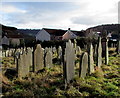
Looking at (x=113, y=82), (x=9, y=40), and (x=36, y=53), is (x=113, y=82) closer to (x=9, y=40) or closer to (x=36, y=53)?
(x=36, y=53)

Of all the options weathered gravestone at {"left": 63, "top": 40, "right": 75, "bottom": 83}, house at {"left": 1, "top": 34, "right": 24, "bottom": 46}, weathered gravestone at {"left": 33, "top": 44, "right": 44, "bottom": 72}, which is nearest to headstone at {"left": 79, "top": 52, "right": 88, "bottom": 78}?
weathered gravestone at {"left": 63, "top": 40, "right": 75, "bottom": 83}

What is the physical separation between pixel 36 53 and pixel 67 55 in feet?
7.51

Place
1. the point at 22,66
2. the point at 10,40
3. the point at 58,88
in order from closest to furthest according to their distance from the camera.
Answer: the point at 58,88
the point at 22,66
the point at 10,40

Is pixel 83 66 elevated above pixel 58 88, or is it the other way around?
pixel 83 66

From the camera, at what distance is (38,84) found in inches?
240

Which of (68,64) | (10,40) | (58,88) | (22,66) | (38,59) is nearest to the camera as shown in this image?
(58,88)

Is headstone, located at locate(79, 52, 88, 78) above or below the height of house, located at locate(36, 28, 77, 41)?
below

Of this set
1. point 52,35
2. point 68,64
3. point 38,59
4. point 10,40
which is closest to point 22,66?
point 38,59

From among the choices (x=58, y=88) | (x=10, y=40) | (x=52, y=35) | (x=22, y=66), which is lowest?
(x=58, y=88)

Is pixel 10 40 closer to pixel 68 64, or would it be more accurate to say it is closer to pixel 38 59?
pixel 38 59

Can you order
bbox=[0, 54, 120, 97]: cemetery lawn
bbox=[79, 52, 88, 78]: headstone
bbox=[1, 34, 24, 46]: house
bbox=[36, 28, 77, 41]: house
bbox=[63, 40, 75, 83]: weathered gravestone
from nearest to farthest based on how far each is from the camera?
bbox=[0, 54, 120, 97]: cemetery lawn < bbox=[63, 40, 75, 83]: weathered gravestone < bbox=[79, 52, 88, 78]: headstone < bbox=[1, 34, 24, 46]: house < bbox=[36, 28, 77, 41]: house

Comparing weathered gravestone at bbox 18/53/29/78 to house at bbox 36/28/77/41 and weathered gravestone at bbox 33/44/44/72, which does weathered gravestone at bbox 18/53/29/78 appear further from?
house at bbox 36/28/77/41

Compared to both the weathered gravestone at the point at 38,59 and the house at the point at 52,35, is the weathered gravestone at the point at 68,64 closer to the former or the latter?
the weathered gravestone at the point at 38,59

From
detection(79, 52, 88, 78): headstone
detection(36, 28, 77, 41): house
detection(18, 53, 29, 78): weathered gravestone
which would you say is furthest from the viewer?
detection(36, 28, 77, 41): house
